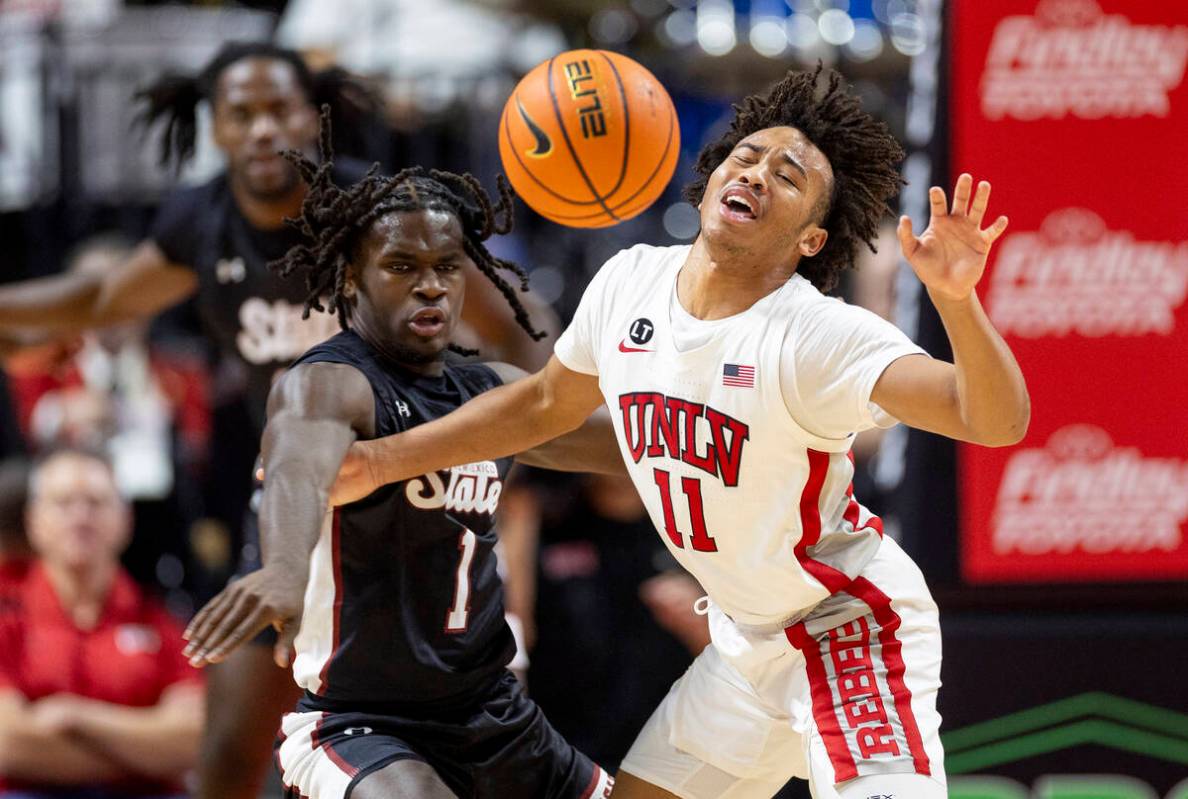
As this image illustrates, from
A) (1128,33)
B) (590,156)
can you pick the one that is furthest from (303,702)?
(1128,33)

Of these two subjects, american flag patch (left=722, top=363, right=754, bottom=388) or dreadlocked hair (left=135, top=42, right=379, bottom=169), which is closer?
american flag patch (left=722, top=363, right=754, bottom=388)

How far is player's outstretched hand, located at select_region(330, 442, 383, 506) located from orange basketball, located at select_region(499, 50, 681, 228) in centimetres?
105

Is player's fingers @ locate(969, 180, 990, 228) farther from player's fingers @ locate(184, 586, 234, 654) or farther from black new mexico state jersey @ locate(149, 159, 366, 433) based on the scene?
black new mexico state jersey @ locate(149, 159, 366, 433)

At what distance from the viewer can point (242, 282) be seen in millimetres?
5211

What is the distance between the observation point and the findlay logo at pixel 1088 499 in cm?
532

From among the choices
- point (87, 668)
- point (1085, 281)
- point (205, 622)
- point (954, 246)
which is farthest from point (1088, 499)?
point (87, 668)

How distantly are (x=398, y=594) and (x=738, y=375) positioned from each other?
0.93m

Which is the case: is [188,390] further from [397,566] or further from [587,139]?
[397,566]

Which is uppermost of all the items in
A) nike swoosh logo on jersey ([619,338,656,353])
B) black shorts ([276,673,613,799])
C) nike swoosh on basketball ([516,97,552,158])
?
nike swoosh on basketball ([516,97,552,158])

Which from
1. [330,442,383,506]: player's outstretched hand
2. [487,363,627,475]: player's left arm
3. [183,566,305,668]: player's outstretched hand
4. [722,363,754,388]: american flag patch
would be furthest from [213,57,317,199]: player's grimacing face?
[183,566,305,668]: player's outstretched hand

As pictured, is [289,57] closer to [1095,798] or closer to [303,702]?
[303,702]

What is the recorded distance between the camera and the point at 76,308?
570 centimetres

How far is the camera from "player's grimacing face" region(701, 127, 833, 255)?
3.59m

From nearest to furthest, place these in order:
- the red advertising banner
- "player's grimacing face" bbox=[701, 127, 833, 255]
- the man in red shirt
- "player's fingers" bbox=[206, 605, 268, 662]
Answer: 1. "player's fingers" bbox=[206, 605, 268, 662]
2. "player's grimacing face" bbox=[701, 127, 833, 255]
3. the red advertising banner
4. the man in red shirt
